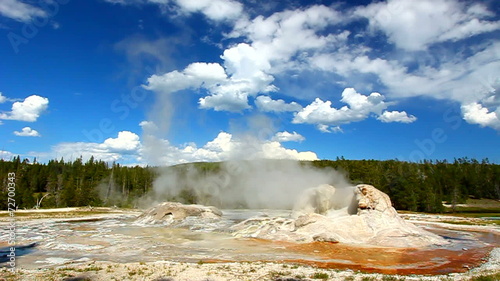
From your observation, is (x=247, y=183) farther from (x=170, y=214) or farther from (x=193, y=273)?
(x=193, y=273)

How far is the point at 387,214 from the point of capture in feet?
82.5

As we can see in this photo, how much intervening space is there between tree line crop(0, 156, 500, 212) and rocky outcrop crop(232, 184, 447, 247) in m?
43.3

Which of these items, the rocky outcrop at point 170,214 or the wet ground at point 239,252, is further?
the rocky outcrop at point 170,214

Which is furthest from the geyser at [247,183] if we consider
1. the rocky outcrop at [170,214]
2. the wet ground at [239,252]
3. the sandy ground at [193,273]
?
the sandy ground at [193,273]

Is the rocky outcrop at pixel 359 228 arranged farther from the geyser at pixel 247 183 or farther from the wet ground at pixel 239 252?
the geyser at pixel 247 183

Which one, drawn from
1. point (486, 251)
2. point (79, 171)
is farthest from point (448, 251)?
point (79, 171)

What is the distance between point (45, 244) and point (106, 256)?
22.9ft

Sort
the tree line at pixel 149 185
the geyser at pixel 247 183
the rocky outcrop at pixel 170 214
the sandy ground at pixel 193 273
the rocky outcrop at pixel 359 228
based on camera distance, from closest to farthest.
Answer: the sandy ground at pixel 193 273, the rocky outcrop at pixel 359 228, the rocky outcrop at pixel 170 214, the geyser at pixel 247 183, the tree line at pixel 149 185

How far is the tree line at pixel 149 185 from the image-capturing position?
6500 centimetres

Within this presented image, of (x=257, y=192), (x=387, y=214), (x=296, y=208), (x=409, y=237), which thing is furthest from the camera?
(x=257, y=192)

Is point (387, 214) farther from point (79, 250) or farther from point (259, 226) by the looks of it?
point (79, 250)

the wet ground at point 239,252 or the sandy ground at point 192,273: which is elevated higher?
the sandy ground at point 192,273

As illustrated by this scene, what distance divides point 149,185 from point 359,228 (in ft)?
228

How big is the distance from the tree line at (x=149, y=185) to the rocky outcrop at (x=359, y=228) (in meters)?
43.3
